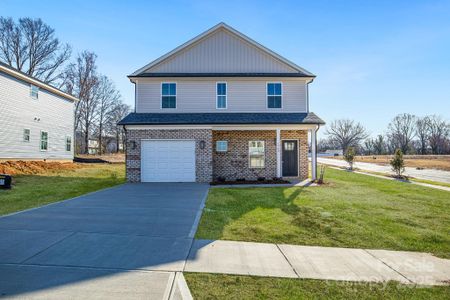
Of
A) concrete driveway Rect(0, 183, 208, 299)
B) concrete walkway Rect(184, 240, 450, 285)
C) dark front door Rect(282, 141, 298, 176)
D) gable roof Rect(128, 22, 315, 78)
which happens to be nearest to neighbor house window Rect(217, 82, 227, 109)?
gable roof Rect(128, 22, 315, 78)

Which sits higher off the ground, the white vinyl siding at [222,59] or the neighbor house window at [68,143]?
the white vinyl siding at [222,59]

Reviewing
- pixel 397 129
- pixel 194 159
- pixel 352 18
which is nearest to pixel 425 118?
pixel 397 129

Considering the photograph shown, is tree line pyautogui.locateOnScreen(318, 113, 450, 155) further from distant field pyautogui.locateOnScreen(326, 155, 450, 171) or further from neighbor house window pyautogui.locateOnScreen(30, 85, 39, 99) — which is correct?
neighbor house window pyautogui.locateOnScreen(30, 85, 39, 99)

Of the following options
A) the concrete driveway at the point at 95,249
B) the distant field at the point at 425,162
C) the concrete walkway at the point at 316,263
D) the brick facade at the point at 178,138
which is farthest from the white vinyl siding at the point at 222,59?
the distant field at the point at 425,162

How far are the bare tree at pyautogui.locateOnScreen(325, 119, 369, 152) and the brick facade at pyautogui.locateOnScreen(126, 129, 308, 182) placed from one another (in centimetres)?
6707

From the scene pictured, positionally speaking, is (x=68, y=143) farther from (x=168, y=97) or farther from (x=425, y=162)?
(x=425, y=162)

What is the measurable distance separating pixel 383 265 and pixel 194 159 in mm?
10489

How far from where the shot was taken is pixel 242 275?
11.4 ft

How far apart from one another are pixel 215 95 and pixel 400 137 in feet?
255

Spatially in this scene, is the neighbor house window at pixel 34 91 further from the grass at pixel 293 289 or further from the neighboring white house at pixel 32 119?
the grass at pixel 293 289

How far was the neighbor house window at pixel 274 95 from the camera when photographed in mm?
15023

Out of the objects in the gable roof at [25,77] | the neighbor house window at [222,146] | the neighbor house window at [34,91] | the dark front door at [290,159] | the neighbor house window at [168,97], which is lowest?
the dark front door at [290,159]

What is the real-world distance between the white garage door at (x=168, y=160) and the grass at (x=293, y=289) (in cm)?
1024

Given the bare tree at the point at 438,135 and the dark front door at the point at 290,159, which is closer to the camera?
the dark front door at the point at 290,159
